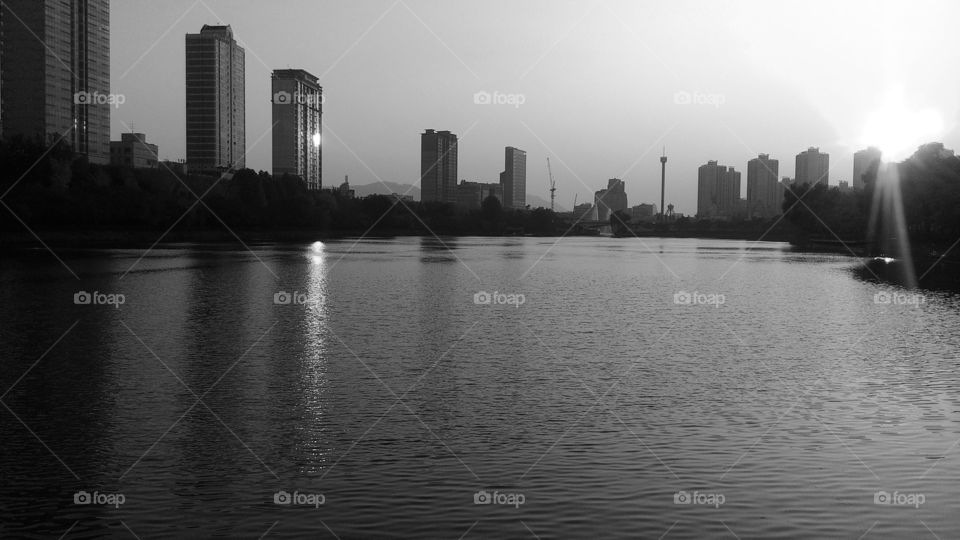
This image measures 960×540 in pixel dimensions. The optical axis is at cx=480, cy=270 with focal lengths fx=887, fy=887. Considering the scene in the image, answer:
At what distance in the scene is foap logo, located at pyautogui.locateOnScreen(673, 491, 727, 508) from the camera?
13.2 m

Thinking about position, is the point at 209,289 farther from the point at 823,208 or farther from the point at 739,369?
the point at 823,208

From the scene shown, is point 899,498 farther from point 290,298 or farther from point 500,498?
point 290,298

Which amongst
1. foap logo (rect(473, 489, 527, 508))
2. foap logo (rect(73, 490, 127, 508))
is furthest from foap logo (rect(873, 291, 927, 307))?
foap logo (rect(73, 490, 127, 508))

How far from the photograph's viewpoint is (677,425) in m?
18.0

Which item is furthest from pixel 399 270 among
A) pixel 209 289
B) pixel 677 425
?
pixel 677 425

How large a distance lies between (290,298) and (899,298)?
111 ft

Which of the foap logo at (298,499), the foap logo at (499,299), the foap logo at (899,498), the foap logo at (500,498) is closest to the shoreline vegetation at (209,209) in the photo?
the foap logo at (499,299)

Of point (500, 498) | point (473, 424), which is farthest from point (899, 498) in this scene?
point (473, 424)

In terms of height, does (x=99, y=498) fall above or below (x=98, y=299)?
below

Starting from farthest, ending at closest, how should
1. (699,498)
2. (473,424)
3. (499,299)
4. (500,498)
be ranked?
(499,299) → (473,424) → (699,498) → (500,498)

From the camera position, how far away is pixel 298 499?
43.3 feet

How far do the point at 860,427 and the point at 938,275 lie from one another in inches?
2376

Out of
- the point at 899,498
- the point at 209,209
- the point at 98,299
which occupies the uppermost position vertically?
the point at 209,209

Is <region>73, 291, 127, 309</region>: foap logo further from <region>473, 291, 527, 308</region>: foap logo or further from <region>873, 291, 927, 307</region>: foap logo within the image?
<region>873, 291, 927, 307</region>: foap logo
